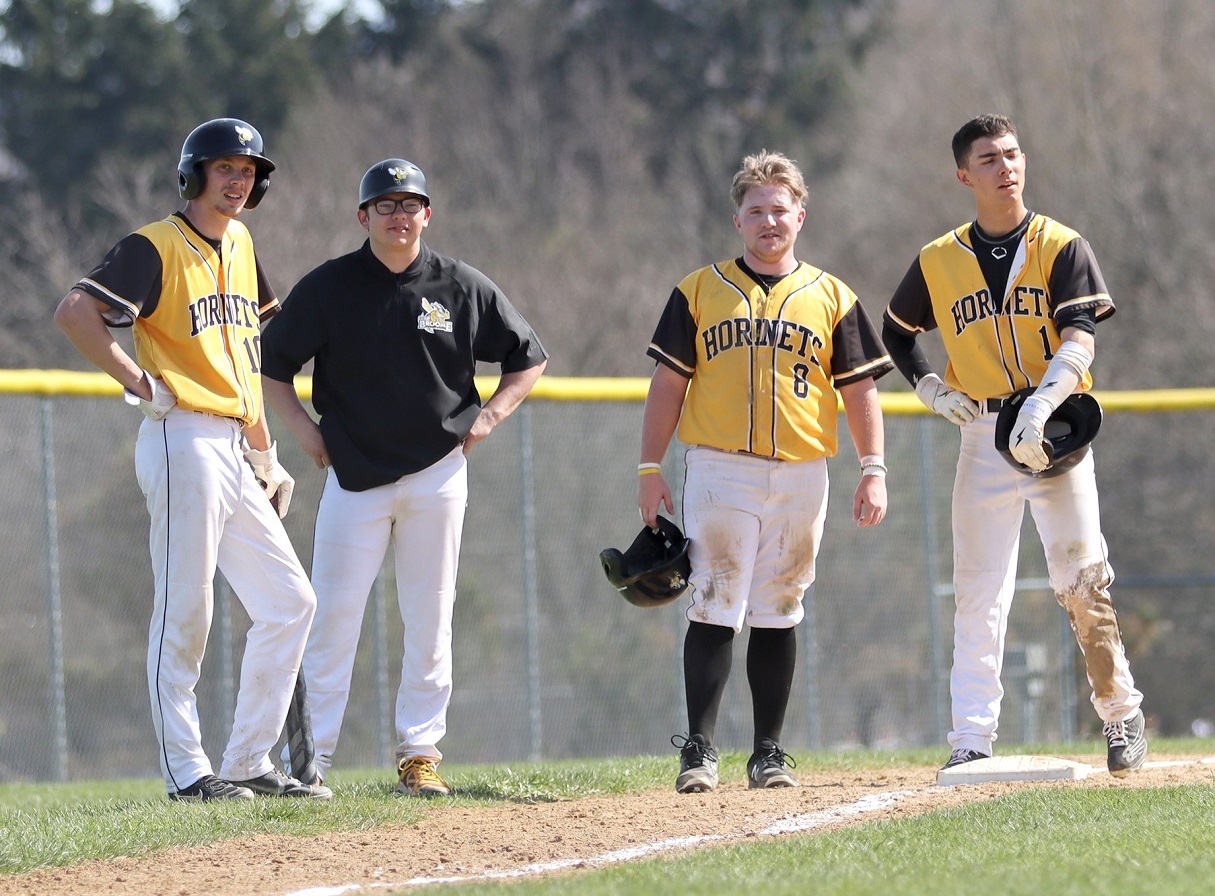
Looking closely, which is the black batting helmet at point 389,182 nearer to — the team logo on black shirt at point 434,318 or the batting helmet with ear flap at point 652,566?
the team logo on black shirt at point 434,318

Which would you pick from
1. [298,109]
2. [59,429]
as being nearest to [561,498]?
[59,429]

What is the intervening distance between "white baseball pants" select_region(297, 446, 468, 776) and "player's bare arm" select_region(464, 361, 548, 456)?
123mm

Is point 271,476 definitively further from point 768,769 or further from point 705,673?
point 768,769

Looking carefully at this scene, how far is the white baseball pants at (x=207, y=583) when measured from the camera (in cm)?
558

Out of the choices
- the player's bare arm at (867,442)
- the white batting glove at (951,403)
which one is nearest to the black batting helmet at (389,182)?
the player's bare arm at (867,442)

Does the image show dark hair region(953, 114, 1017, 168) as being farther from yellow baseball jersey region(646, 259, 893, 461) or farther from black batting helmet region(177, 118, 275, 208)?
black batting helmet region(177, 118, 275, 208)

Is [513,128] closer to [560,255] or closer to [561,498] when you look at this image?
[560,255]

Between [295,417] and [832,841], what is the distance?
8.29ft

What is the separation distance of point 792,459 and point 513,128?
28.3 m

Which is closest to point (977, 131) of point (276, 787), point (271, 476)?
point (271, 476)

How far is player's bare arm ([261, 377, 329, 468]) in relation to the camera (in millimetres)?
6016

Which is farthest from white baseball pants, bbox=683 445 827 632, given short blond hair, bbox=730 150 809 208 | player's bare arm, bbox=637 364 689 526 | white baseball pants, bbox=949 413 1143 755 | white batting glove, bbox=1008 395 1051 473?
short blond hair, bbox=730 150 809 208

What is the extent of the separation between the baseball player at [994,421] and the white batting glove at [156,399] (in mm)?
2690

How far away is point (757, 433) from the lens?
5.96 metres
